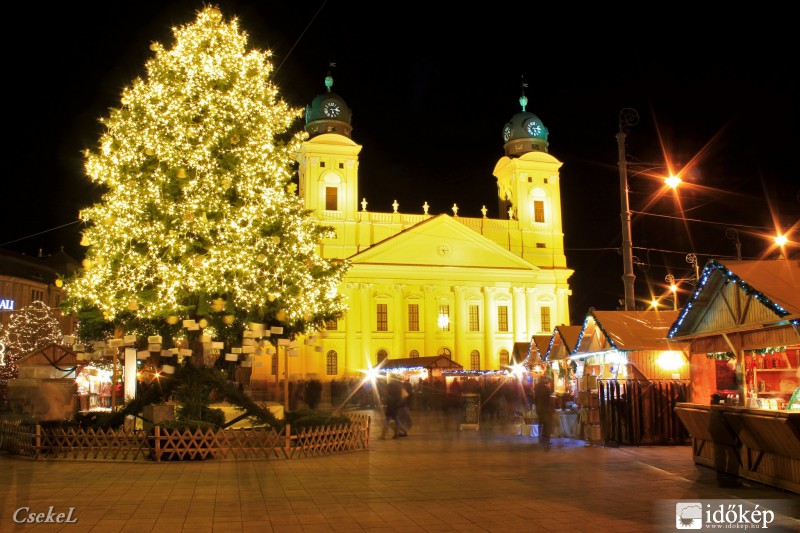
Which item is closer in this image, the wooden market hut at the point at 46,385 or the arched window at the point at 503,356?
the wooden market hut at the point at 46,385

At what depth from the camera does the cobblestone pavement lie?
27.7 feet

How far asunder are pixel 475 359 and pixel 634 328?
37809 mm

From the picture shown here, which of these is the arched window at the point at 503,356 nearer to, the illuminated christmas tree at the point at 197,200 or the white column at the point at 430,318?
the white column at the point at 430,318

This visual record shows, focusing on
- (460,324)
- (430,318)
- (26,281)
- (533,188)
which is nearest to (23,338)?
(26,281)

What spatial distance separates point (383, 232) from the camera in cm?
5747

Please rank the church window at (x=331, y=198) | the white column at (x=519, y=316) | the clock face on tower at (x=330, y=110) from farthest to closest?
the white column at (x=519, y=316) < the clock face on tower at (x=330, y=110) < the church window at (x=331, y=198)

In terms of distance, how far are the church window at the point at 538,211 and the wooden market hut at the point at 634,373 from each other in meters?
37.4

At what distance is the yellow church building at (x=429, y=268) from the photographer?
54.9 m

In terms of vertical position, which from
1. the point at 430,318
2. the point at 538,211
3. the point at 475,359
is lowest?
the point at 475,359

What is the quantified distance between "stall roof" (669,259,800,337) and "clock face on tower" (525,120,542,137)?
Answer: 160 feet

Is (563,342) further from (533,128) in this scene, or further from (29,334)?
(533,128)

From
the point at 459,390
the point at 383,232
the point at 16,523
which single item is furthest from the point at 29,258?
the point at 16,523

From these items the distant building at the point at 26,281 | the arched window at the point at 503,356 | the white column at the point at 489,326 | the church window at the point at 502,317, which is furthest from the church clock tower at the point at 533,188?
the distant building at the point at 26,281

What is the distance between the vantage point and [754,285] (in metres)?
11.8
